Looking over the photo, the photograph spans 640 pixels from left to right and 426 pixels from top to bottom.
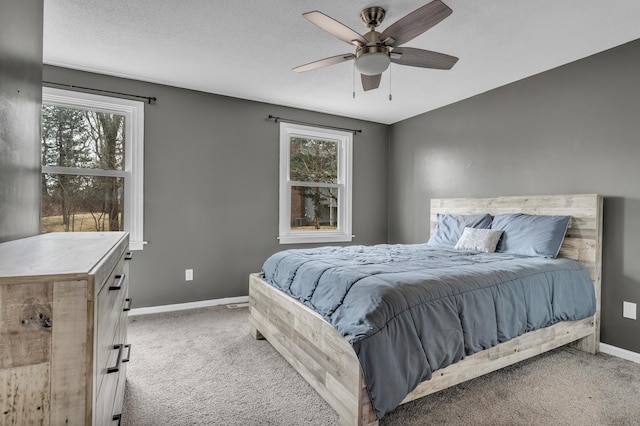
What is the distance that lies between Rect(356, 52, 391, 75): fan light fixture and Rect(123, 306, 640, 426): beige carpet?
2050mm

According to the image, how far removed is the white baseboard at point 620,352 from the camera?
258 centimetres

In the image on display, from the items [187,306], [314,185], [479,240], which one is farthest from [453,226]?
[187,306]

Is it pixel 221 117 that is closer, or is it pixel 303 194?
pixel 221 117

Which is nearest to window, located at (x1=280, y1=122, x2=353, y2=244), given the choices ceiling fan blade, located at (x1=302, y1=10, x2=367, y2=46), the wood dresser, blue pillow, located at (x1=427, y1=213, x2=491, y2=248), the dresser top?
blue pillow, located at (x1=427, y1=213, x2=491, y2=248)

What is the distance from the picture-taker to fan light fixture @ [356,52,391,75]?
2104 millimetres

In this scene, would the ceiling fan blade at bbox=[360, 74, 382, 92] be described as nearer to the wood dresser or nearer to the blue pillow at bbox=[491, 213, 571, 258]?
the blue pillow at bbox=[491, 213, 571, 258]

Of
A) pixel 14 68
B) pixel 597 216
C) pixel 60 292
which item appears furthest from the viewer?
pixel 597 216

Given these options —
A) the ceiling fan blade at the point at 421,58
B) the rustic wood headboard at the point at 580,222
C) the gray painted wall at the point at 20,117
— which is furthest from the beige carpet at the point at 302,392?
the ceiling fan blade at the point at 421,58

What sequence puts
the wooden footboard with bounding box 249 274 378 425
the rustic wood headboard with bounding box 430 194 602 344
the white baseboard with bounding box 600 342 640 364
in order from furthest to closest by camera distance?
the rustic wood headboard with bounding box 430 194 602 344
the white baseboard with bounding box 600 342 640 364
the wooden footboard with bounding box 249 274 378 425

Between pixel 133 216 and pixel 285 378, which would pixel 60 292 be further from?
pixel 133 216

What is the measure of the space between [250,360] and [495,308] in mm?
1705

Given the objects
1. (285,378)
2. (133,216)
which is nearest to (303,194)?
(133,216)

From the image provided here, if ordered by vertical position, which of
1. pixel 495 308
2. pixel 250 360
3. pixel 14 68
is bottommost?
pixel 250 360

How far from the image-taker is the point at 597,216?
2.69 m
